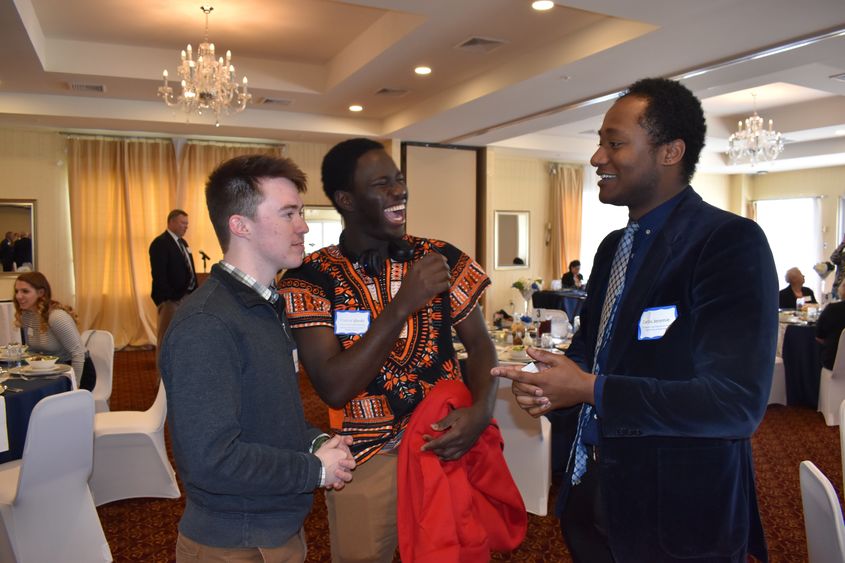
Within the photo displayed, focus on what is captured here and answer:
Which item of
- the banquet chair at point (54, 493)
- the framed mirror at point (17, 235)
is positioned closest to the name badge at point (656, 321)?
the banquet chair at point (54, 493)

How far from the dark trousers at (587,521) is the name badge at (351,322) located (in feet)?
2.31

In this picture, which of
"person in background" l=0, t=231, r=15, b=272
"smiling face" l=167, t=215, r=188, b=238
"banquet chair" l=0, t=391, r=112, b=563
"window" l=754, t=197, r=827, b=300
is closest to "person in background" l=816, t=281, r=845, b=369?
"banquet chair" l=0, t=391, r=112, b=563

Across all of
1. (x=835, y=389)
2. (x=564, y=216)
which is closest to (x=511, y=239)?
(x=564, y=216)

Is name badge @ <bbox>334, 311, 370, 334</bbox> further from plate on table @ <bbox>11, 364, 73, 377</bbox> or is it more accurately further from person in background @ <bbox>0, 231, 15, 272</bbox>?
person in background @ <bbox>0, 231, 15, 272</bbox>

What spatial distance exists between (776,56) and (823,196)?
413 inches

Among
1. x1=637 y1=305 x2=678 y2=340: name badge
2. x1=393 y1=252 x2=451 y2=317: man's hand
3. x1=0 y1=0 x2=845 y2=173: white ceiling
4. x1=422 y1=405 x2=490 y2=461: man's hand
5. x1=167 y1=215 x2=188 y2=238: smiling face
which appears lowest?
x1=422 y1=405 x2=490 y2=461: man's hand

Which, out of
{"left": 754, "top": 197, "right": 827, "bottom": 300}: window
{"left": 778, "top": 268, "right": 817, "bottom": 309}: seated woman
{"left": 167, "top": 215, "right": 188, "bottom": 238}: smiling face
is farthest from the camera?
{"left": 754, "top": 197, "right": 827, "bottom": 300}: window

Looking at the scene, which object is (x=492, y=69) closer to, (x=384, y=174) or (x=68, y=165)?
(x=384, y=174)

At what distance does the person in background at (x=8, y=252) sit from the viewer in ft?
30.4

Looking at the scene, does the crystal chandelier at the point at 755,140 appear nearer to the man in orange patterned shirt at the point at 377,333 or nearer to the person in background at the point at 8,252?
the man in orange patterned shirt at the point at 377,333

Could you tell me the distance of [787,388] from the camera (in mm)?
6445

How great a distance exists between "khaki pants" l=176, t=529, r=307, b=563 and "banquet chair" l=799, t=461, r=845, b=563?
1213mm

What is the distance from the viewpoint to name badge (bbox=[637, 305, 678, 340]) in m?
1.33

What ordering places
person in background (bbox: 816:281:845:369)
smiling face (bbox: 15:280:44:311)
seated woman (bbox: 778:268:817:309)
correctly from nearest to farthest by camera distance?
smiling face (bbox: 15:280:44:311)
person in background (bbox: 816:281:845:369)
seated woman (bbox: 778:268:817:309)
